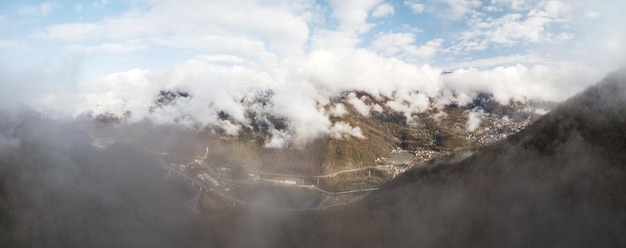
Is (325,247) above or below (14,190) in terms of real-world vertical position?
below

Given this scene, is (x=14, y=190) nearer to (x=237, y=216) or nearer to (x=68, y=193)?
(x=68, y=193)

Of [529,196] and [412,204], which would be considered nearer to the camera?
[529,196]

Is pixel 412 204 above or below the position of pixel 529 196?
below

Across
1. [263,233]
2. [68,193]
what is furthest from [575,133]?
[68,193]

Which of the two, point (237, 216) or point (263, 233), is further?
point (237, 216)

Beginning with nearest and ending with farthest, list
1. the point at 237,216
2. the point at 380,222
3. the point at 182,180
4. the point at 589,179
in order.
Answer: the point at 589,179 < the point at 380,222 < the point at 237,216 < the point at 182,180

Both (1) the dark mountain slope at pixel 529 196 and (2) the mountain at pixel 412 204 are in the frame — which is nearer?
(1) the dark mountain slope at pixel 529 196

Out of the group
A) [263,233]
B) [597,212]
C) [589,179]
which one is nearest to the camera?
[597,212]

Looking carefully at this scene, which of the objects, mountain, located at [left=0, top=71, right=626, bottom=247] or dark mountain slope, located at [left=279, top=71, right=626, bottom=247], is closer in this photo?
dark mountain slope, located at [left=279, top=71, right=626, bottom=247]
